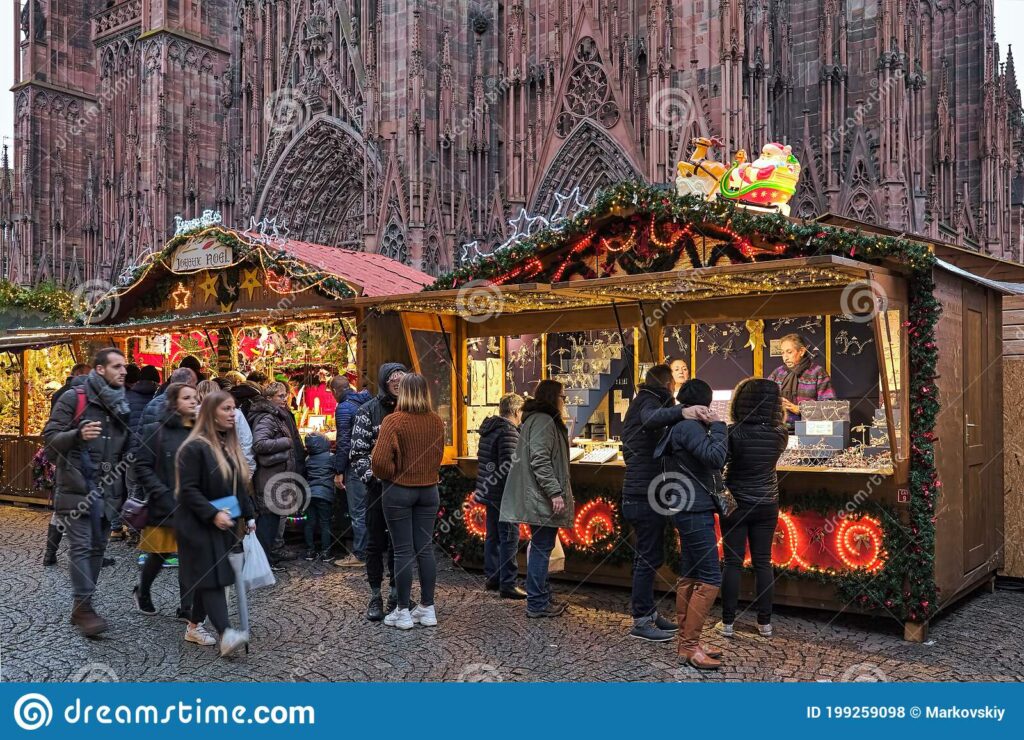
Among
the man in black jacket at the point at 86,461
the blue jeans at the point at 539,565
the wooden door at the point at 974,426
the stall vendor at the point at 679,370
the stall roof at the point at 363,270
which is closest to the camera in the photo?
the man in black jacket at the point at 86,461

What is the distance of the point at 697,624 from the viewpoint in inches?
207

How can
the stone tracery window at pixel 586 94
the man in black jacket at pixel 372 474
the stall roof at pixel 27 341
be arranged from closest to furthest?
the man in black jacket at pixel 372 474 → the stall roof at pixel 27 341 → the stone tracery window at pixel 586 94

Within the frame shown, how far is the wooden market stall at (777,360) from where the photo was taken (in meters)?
6.14

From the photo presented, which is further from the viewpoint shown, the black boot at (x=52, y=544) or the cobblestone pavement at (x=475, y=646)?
the black boot at (x=52, y=544)

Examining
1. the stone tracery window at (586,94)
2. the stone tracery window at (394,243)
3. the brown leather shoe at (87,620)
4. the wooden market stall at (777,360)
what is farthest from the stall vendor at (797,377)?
the stone tracery window at (394,243)

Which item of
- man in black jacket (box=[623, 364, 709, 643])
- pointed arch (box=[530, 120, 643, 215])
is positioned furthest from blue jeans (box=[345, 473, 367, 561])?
pointed arch (box=[530, 120, 643, 215])

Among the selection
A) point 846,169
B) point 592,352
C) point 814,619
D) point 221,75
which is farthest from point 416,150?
point 814,619

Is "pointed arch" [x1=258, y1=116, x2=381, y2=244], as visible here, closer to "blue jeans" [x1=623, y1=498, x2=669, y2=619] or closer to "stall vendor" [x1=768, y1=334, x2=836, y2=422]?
"stall vendor" [x1=768, y1=334, x2=836, y2=422]

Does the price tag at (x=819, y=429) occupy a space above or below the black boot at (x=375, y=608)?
above

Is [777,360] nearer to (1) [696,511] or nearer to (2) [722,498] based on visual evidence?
(2) [722,498]

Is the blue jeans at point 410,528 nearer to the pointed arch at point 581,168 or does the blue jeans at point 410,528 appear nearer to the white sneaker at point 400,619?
the white sneaker at point 400,619

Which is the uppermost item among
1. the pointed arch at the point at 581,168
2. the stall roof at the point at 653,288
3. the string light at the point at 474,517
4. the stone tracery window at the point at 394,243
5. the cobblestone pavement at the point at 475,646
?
the pointed arch at the point at 581,168

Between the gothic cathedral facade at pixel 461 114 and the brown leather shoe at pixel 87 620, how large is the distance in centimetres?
1257

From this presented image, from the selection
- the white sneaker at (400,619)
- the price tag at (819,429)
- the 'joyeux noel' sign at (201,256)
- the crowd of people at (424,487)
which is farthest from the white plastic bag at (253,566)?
the 'joyeux noel' sign at (201,256)
